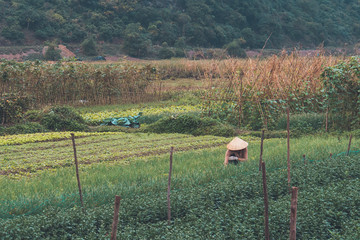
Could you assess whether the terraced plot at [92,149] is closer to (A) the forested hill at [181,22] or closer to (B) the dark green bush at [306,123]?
(B) the dark green bush at [306,123]

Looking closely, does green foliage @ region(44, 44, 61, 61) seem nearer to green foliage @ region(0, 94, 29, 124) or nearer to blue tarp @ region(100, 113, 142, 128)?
green foliage @ region(0, 94, 29, 124)

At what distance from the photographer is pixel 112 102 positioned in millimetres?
23484

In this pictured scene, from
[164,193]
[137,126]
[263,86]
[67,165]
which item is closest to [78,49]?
[137,126]

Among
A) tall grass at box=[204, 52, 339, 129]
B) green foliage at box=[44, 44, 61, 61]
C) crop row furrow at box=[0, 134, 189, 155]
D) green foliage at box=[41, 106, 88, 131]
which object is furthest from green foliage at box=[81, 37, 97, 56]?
crop row furrow at box=[0, 134, 189, 155]

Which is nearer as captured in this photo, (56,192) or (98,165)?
(56,192)

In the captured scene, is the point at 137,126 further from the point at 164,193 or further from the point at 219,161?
the point at 164,193

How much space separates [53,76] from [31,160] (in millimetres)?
11105

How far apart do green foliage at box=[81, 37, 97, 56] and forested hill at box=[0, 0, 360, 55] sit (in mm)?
3621

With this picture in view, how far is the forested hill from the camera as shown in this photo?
54562 millimetres

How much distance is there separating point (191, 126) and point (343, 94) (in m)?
5.29

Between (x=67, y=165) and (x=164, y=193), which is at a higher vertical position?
(x=164, y=193)

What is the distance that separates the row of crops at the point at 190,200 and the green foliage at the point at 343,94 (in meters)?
3.99

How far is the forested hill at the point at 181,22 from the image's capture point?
179 feet

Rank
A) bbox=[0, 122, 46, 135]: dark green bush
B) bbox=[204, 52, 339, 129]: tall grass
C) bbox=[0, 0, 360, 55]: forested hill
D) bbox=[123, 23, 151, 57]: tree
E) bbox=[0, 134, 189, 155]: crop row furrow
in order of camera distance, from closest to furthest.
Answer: bbox=[0, 134, 189, 155]: crop row furrow → bbox=[0, 122, 46, 135]: dark green bush → bbox=[204, 52, 339, 129]: tall grass → bbox=[0, 0, 360, 55]: forested hill → bbox=[123, 23, 151, 57]: tree
